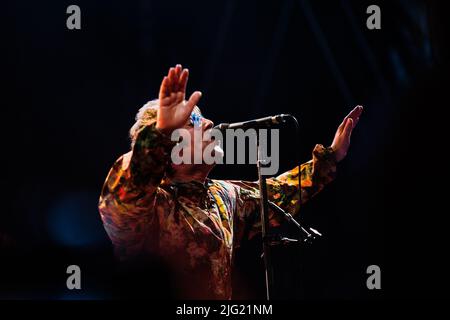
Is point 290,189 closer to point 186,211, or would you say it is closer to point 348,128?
point 348,128

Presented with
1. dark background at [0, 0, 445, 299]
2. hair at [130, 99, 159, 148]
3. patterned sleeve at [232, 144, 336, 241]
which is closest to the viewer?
hair at [130, 99, 159, 148]

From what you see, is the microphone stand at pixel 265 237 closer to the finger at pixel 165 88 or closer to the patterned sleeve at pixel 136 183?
the patterned sleeve at pixel 136 183

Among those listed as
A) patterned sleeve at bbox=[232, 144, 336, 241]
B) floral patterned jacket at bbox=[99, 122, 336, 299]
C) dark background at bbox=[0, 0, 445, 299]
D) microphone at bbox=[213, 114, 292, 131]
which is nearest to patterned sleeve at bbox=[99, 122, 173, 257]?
floral patterned jacket at bbox=[99, 122, 336, 299]

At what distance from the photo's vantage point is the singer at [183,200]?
4.91 feet

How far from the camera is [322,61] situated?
3229mm

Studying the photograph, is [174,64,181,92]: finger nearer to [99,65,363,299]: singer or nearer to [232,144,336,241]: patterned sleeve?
[99,65,363,299]: singer

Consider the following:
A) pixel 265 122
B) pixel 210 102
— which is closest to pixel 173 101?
pixel 265 122

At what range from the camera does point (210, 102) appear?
304 cm

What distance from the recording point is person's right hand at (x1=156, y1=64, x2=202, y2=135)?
4.80 ft

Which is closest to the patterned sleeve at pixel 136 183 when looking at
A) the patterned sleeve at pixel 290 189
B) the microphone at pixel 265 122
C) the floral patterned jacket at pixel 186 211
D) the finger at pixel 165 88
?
the floral patterned jacket at pixel 186 211

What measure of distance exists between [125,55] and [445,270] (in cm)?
245

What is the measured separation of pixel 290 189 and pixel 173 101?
3.32 ft

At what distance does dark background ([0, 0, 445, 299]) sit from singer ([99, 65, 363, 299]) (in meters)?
0.38
